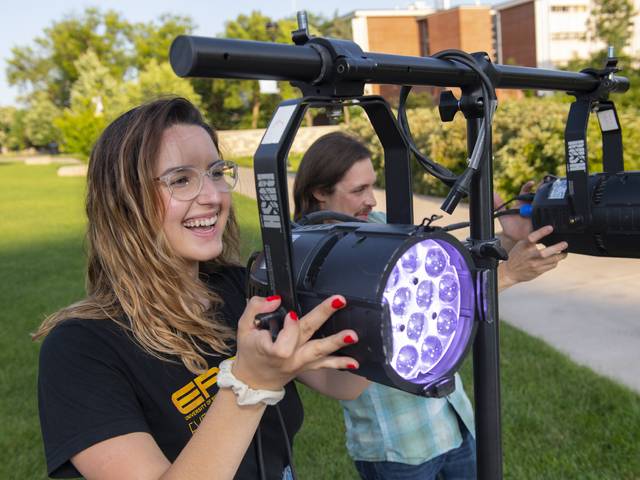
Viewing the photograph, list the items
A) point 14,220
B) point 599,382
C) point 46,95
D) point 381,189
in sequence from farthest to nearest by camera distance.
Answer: point 46,95 < point 14,220 < point 381,189 < point 599,382

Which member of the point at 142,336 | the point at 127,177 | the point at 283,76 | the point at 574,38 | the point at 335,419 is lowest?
the point at 335,419

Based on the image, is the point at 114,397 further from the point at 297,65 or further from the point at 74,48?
the point at 74,48

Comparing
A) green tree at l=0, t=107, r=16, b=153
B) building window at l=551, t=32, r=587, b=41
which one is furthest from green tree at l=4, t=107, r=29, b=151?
building window at l=551, t=32, r=587, b=41

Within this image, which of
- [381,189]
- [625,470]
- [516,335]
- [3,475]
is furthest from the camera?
[381,189]

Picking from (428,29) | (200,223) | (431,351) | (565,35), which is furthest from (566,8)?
(431,351)

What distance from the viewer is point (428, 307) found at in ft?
2.99

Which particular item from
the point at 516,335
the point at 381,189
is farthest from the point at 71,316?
the point at 381,189

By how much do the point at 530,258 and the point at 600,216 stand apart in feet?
0.95

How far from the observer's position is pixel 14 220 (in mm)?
14234

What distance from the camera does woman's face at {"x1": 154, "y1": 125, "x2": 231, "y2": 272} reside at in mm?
1386

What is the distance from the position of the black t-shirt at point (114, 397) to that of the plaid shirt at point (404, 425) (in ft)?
2.16

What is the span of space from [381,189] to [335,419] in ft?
31.7

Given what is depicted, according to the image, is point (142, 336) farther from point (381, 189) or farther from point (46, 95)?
point (46, 95)

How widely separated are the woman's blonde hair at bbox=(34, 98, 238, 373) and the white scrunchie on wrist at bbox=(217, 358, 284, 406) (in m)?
0.41
